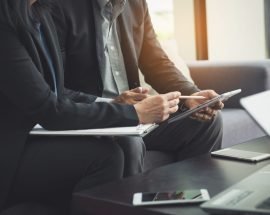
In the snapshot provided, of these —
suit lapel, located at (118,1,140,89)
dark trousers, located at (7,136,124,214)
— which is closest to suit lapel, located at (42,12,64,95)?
dark trousers, located at (7,136,124,214)

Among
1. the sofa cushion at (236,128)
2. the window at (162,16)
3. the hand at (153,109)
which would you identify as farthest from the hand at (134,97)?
the window at (162,16)

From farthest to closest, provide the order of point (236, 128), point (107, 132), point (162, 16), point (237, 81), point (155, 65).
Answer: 1. point (162, 16)
2. point (237, 81)
3. point (236, 128)
4. point (155, 65)
5. point (107, 132)

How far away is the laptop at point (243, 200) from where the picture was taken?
0.76 m

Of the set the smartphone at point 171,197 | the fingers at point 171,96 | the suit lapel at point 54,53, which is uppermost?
the suit lapel at point 54,53

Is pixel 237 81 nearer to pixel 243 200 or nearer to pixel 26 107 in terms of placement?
pixel 26 107

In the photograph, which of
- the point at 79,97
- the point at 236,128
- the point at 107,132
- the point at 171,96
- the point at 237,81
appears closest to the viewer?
the point at 107,132

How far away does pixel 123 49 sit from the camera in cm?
168

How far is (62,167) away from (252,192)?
51cm

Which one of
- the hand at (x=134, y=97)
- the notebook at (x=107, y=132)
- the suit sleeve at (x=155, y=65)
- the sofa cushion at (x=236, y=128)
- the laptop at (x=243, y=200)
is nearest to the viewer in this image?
the laptop at (x=243, y=200)

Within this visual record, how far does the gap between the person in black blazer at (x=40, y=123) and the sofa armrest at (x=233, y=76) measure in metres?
1.01

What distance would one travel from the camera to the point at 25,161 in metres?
1.20

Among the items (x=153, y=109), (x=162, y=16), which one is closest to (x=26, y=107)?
(x=153, y=109)

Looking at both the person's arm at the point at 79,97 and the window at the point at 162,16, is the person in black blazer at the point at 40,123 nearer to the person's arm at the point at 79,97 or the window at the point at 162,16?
the person's arm at the point at 79,97

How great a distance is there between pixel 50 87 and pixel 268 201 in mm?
673
